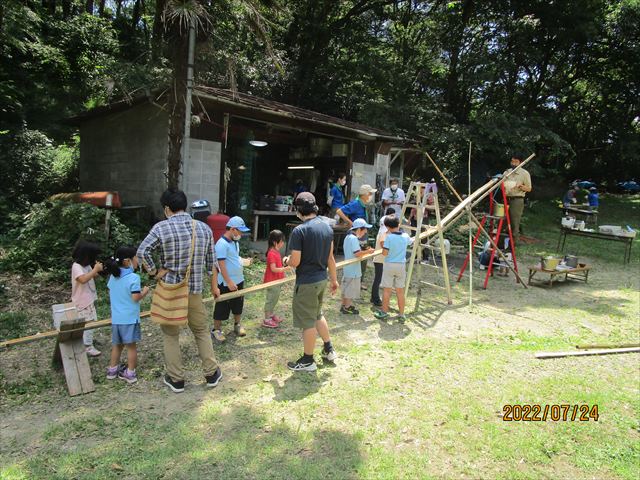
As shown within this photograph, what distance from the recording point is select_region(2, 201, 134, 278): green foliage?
25.1 feet


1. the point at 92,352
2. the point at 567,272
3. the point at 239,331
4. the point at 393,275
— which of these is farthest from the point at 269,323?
the point at 567,272

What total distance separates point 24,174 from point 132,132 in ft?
15.4

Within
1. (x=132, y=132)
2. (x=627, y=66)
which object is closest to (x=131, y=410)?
(x=132, y=132)

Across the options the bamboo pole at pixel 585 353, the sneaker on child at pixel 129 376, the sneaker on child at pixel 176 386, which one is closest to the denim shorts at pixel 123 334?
the sneaker on child at pixel 129 376

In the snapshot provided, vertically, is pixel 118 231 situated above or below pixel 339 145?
below

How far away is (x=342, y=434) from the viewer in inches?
137

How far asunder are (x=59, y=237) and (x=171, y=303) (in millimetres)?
5546

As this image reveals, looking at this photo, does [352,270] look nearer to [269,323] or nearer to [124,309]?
[269,323]

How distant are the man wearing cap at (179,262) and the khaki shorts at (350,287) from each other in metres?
2.66

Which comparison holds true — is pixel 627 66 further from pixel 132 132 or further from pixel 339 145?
pixel 132 132

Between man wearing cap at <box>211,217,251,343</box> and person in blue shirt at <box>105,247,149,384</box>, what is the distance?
3.16 ft

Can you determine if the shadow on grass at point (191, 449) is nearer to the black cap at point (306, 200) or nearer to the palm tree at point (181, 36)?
the black cap at point (306, 200)
